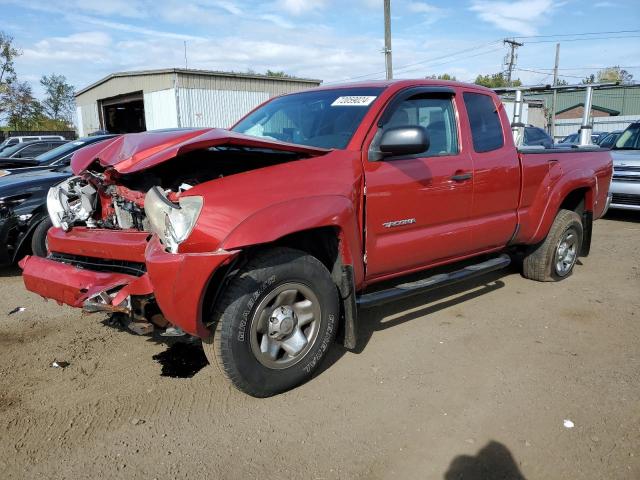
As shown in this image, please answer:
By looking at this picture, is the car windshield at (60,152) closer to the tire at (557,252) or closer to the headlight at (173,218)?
the headlight at (173,218)

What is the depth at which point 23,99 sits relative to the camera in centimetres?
5169

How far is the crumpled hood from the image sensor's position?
9.04 ft

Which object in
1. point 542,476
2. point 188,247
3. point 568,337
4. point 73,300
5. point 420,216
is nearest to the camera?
point 542,476

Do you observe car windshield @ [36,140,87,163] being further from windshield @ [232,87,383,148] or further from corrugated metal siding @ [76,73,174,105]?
corrugated metal siding @ [76,73,174,105]

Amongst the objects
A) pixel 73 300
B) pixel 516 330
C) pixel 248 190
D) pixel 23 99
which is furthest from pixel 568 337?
pixel 23 99

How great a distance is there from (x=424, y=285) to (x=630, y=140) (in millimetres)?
8812

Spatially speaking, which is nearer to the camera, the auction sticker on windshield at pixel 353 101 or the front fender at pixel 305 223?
the front fender at pixel 305 223

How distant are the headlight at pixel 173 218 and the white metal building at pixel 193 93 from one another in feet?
67.3

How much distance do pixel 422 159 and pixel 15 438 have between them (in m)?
3.13

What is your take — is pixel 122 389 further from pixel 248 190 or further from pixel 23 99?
pixel 23 99

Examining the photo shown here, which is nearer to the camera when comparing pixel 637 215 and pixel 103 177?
pixel 103 177

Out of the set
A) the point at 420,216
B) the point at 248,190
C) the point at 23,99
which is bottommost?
the point at 420,216

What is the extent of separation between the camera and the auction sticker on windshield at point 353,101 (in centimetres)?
370

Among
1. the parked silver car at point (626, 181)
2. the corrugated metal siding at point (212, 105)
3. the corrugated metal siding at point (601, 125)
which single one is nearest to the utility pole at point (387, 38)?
the corrugated metal siding at point (212, 105)
